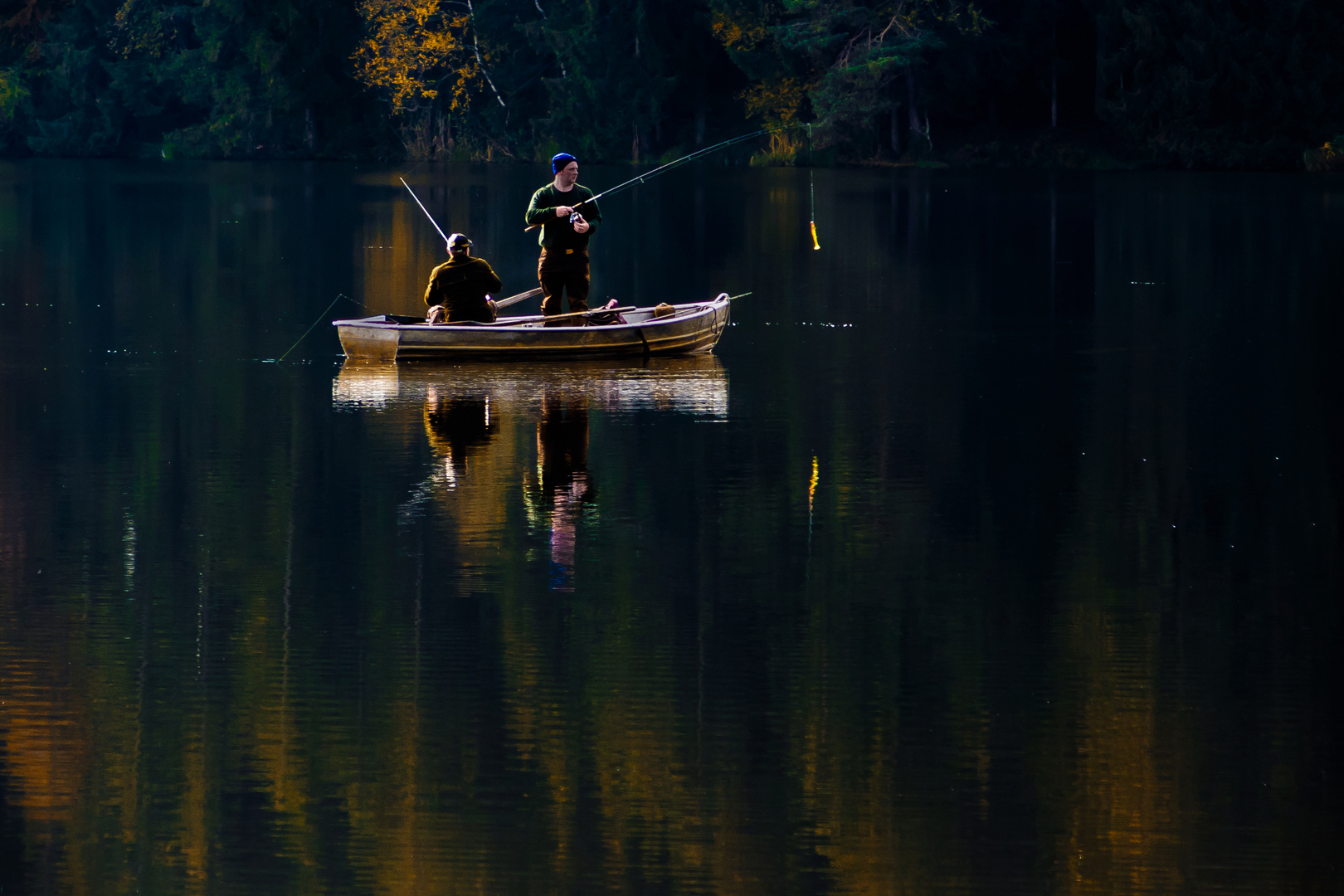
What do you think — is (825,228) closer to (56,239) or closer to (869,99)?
(56,239)

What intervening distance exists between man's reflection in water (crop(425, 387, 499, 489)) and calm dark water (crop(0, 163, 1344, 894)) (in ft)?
0.16

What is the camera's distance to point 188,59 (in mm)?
82062

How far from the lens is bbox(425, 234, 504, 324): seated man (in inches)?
694

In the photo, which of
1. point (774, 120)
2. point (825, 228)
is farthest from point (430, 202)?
point (774, 120)

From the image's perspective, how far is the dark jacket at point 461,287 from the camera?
17.6 m

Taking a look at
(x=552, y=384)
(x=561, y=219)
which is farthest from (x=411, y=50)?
(x=552, y=384)

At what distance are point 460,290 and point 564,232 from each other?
124 cm

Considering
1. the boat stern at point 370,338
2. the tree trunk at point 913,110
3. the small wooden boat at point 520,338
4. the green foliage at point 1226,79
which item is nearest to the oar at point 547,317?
the small wooden boat at point 520,338

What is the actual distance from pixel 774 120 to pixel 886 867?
67710 millimetres

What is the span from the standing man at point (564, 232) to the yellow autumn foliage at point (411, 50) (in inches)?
2258

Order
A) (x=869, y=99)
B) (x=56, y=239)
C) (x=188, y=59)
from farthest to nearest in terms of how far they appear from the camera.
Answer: (x=188, y=59) < (x=869, y=99) < (x=56, y=239)

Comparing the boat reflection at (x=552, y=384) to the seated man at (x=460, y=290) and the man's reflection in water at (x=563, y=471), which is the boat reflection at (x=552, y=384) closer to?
the man's reflection in water at (x=563, y=471)

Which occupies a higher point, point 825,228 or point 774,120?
point 774,120

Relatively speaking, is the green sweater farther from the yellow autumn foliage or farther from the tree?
the yellow autumn foliage
